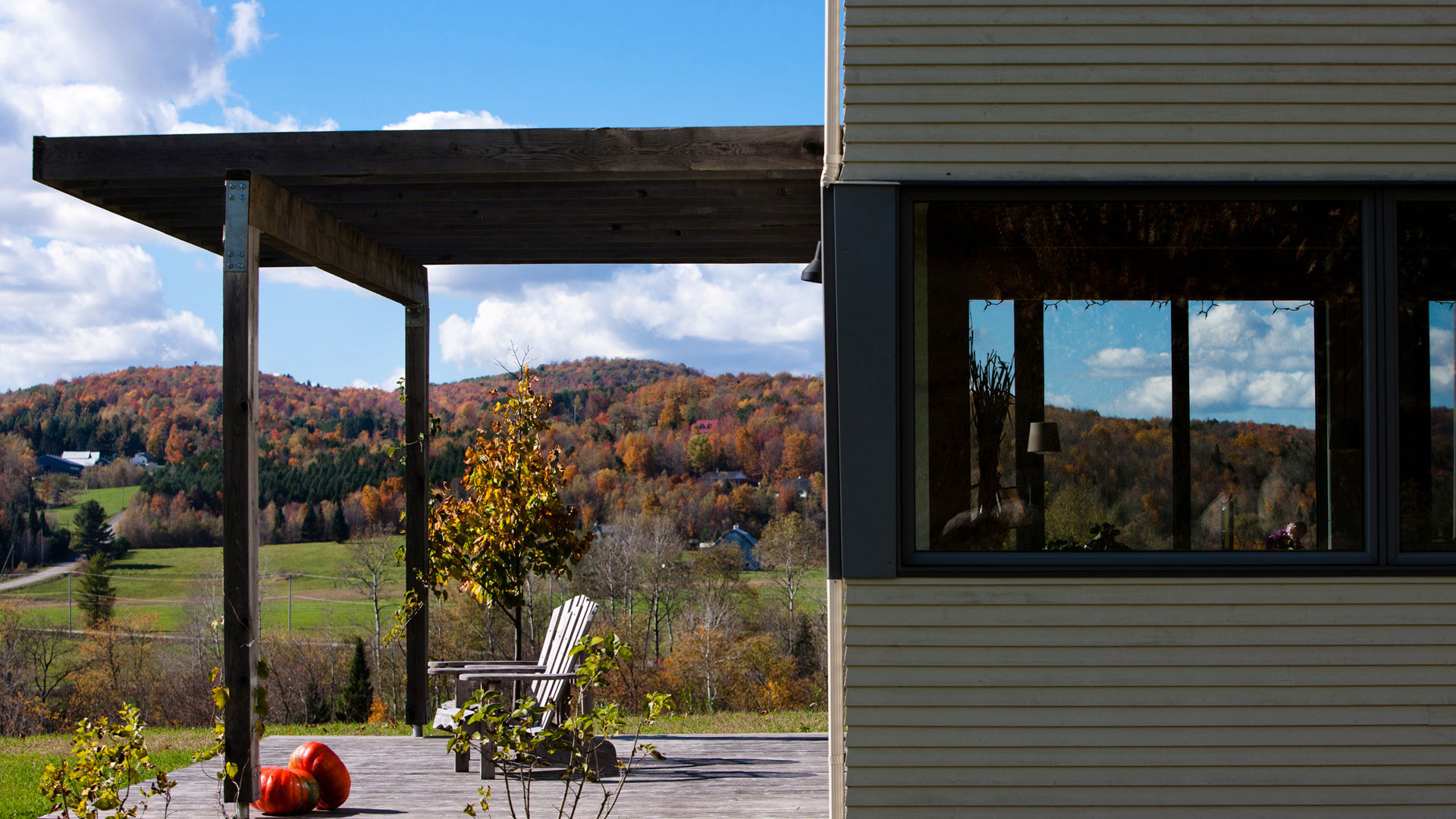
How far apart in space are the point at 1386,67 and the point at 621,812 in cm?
371

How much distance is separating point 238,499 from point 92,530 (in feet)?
108

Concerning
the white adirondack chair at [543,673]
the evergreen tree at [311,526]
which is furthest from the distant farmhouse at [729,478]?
the white adirondack chair at [543,673]

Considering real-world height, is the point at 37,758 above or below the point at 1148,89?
below

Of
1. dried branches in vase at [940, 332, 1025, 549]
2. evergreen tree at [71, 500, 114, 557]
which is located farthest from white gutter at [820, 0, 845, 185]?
evergreen tree at [71, 500, 114, 557]

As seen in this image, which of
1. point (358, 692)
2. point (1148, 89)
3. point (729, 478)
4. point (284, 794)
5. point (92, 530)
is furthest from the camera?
point (92, 530)

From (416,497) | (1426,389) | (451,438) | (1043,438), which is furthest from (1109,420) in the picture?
(451,438)

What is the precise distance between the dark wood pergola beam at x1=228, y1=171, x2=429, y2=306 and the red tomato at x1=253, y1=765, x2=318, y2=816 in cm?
209

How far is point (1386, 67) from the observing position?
3.09m

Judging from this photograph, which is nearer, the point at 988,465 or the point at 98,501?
the point at 988,465

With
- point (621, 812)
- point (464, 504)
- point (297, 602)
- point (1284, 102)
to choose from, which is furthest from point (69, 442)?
point (1284, 102)

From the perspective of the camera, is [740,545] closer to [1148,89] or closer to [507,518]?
[507,518]

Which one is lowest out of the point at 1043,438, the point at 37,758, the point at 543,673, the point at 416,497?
the point at 37,758

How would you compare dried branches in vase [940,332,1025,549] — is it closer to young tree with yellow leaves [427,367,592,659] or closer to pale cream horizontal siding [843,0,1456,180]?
pale cream horizontal siding [843,0,1456,180]

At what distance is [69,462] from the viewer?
2920cm
